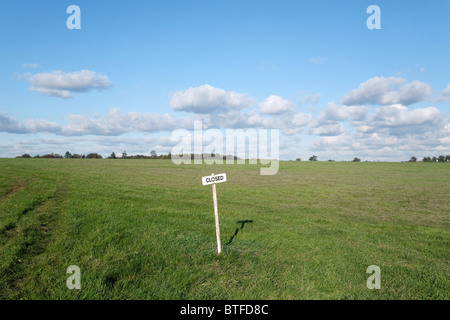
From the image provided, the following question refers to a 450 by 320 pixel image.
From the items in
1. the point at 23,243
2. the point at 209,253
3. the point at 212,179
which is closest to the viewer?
the point at 212,179

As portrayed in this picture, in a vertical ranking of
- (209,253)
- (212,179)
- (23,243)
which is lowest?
(209,253)

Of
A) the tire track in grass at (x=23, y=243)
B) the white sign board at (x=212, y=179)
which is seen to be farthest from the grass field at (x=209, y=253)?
the white sign board at (x=212, y=179)

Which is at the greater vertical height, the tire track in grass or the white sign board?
the white sign board

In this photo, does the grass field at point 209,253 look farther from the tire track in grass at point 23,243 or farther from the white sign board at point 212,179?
the white sign board at point 212,179

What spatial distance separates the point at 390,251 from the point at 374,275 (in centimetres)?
259

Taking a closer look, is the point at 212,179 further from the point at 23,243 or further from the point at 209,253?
the point at 23,243

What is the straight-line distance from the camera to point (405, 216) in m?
14.4

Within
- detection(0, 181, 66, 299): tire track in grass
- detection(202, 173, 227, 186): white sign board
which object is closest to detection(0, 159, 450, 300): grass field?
detection(0, 181, 66, 299): tire track in grass

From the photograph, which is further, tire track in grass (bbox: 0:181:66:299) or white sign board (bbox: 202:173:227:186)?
white sign board (bbox: 202:173:227:186)

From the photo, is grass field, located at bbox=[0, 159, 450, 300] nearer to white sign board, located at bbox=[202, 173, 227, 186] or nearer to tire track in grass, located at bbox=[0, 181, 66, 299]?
tire track in grass, located at bbox=[0, 181, 66, 299]

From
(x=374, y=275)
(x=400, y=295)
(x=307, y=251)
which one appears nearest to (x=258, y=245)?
(x=307, y=251)

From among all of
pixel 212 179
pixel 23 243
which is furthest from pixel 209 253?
pixel 23 243

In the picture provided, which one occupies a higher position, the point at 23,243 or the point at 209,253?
the point at 23,243

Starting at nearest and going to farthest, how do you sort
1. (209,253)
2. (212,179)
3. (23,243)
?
(212,179) < (209,253) < (23,243)
